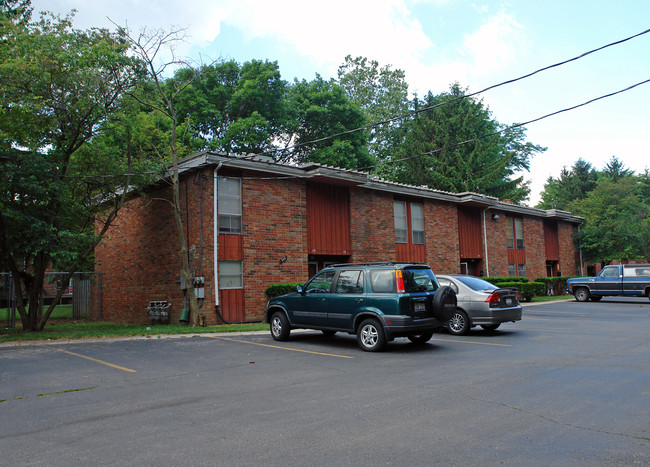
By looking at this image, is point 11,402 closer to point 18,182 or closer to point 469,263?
point 18,182

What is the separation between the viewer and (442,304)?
32.6ft

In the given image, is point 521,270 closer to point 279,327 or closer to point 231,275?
point 231,275

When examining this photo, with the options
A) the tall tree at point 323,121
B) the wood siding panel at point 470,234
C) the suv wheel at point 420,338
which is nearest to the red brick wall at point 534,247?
the wood siding panel at point 470,234

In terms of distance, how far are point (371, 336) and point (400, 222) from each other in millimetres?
14689

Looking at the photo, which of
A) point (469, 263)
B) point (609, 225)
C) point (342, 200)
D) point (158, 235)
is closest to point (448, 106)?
point (609, 225)

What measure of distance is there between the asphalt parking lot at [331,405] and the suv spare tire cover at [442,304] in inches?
29.3

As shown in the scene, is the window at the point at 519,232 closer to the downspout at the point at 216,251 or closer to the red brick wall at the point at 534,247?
the red brick wall at the point at 534,247

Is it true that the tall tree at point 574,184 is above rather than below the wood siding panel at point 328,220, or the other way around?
above

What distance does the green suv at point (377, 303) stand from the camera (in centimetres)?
962

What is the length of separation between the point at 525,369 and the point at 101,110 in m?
14.3

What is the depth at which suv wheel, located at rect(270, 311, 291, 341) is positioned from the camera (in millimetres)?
11609

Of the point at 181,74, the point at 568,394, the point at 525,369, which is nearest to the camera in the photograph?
the point at 568,394

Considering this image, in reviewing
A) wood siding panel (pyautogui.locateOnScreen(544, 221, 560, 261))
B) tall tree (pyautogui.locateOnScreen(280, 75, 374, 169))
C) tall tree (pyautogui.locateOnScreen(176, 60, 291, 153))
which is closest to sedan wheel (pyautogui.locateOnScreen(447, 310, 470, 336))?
tall tree (pyautogui.locateOnScreen(176, 60, 291, 153))

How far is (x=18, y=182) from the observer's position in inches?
562
